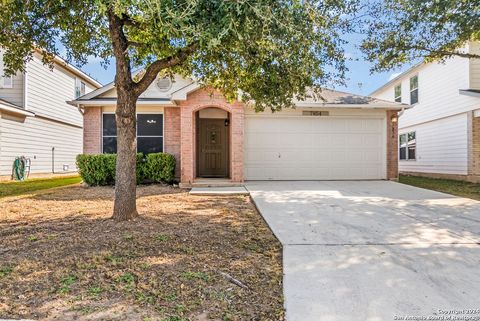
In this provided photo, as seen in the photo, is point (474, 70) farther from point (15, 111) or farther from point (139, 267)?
point (15, 111)

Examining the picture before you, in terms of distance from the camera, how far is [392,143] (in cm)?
1227

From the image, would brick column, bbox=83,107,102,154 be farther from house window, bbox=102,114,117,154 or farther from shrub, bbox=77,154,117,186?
shrub, bbox=77,154,117,186

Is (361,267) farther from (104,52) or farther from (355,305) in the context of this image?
(104,52)

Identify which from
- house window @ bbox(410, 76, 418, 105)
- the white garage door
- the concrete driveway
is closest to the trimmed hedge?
the white garage door

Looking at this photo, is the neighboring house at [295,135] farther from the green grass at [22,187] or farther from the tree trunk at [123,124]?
the tree trunk at [123,124]

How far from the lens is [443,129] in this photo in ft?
48.4

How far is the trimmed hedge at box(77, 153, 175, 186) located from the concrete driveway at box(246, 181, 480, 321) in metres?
5.39

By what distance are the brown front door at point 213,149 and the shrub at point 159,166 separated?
72.2 inches

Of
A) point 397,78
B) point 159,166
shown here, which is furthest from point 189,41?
point 397,78

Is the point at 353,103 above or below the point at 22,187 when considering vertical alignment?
above

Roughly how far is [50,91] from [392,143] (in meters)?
16.4

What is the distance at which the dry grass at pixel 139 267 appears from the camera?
2.65 meters

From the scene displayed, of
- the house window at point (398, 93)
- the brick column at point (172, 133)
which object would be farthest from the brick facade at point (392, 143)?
the brick column at point (172, 133)

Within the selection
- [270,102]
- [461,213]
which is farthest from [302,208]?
[461,213]
